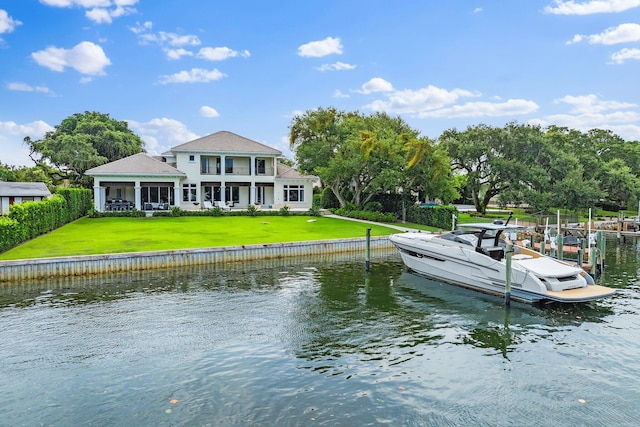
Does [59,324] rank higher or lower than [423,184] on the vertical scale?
lower

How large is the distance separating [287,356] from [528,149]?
4077cm

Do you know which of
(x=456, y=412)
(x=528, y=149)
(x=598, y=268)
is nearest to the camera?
(x=456, y=412)

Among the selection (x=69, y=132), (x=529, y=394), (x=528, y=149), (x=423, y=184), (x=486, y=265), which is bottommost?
(x=529, y=394)

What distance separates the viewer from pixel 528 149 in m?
42.8

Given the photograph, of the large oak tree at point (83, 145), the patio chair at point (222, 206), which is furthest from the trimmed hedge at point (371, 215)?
the large oak tree at point (83, 145)

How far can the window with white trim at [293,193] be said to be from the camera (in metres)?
40.0

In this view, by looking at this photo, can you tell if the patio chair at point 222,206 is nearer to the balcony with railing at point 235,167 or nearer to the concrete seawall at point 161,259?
the balcony with railing at point 235,167

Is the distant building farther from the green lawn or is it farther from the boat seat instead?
the boat seat

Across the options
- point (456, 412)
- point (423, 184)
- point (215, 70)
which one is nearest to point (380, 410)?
point (456, 412)

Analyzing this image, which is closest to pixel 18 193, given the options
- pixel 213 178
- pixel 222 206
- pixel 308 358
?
pixel 213 178

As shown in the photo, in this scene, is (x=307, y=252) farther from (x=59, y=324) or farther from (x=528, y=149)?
(x=528, y=149)

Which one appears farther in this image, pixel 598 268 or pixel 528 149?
pixel 528 149

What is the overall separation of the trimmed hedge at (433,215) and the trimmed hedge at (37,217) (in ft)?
78.0

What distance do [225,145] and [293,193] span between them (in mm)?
7391
